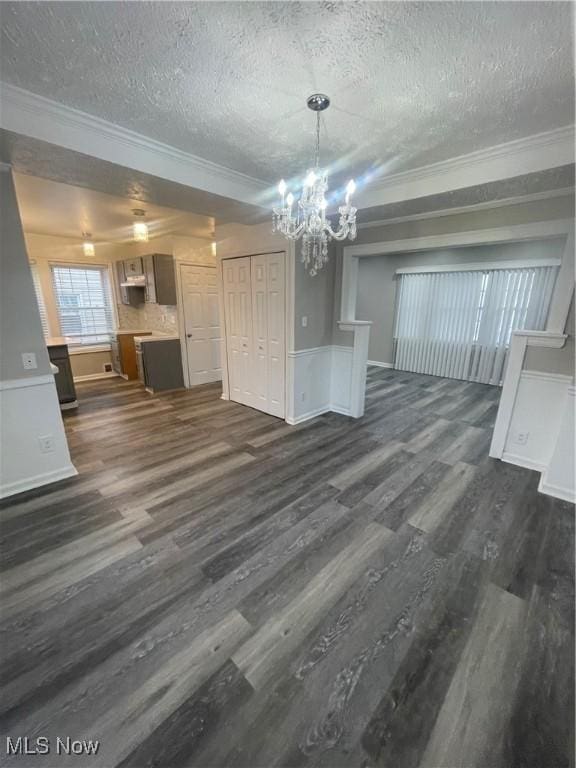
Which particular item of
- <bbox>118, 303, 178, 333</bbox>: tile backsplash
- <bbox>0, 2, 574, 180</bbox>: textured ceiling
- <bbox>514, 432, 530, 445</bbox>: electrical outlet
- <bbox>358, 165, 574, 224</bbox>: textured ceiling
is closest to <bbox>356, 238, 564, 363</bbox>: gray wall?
<bbox>358, 165, 574, 224</bbox>: textured ceiling

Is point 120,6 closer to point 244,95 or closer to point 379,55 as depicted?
point 244,95

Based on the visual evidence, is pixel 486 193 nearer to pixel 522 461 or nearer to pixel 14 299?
pixel 522 461

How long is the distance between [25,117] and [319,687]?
3.23 meters

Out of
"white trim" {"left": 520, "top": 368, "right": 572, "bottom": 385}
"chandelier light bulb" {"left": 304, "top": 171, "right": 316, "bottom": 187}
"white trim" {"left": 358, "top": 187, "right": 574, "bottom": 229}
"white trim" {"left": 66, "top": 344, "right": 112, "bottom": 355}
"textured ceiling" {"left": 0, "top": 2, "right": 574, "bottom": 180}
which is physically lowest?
"white trim" {"left": 66, "top": 344, "right": 112, "bottom": 355}

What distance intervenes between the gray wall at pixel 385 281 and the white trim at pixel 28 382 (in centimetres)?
575

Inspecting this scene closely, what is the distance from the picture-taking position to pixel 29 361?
7.73ft

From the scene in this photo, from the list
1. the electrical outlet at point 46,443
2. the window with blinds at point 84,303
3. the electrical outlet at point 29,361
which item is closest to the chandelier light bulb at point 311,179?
the electrical outlet at point 29,361

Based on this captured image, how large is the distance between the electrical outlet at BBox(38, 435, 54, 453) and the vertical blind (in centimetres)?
579

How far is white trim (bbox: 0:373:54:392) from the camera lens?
230 cm

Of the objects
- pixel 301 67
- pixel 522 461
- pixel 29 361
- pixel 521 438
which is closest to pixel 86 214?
pixel 29 361

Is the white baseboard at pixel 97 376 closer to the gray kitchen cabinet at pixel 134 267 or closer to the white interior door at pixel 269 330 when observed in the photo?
the gray kitchen cabinet at pixel 134 267

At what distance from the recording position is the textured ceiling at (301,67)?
3.98 feet

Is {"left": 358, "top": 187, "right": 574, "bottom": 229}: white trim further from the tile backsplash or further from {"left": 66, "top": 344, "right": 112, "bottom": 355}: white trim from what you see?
{"left": 66, "top": 344, "right": 112, "bottom": 355}: white trim

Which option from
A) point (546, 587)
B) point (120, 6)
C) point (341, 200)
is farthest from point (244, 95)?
point (546, 587)
